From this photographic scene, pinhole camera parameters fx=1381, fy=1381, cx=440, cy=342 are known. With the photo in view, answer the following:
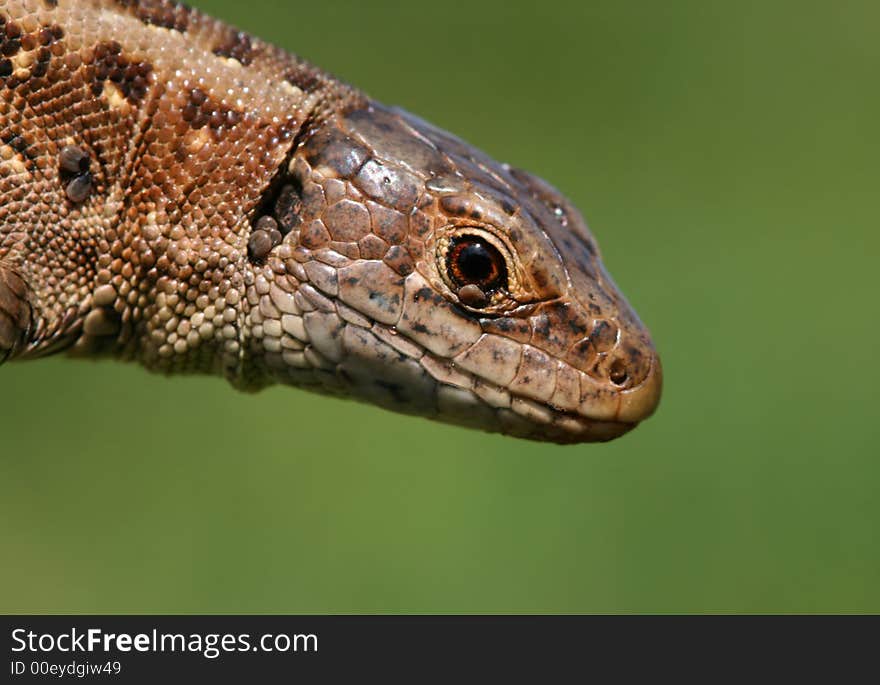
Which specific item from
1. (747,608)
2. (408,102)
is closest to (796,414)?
(747,608)

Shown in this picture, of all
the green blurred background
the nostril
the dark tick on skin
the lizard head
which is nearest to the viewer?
the dark tick on skin

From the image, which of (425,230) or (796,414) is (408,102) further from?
(425,230)

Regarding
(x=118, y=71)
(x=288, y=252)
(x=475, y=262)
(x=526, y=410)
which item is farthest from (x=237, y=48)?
(x=526, y=410)

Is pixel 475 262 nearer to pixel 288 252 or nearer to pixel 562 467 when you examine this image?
pixel 288 252

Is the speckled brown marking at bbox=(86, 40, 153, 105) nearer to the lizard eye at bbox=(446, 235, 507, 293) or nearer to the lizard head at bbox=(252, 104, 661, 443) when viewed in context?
the lizard head at bbox=(252, 104, 661, 443)

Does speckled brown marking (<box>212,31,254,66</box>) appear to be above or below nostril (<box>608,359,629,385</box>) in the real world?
above

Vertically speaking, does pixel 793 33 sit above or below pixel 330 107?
above

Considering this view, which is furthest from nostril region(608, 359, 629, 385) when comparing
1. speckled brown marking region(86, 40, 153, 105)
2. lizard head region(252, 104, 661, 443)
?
speckled brown marking region(86, 40, 153, 105)

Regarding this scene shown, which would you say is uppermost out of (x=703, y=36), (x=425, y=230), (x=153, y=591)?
(x=703, y=36)

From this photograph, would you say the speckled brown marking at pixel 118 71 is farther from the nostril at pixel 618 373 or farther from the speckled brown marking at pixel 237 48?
the nostril at pixel 618 373
